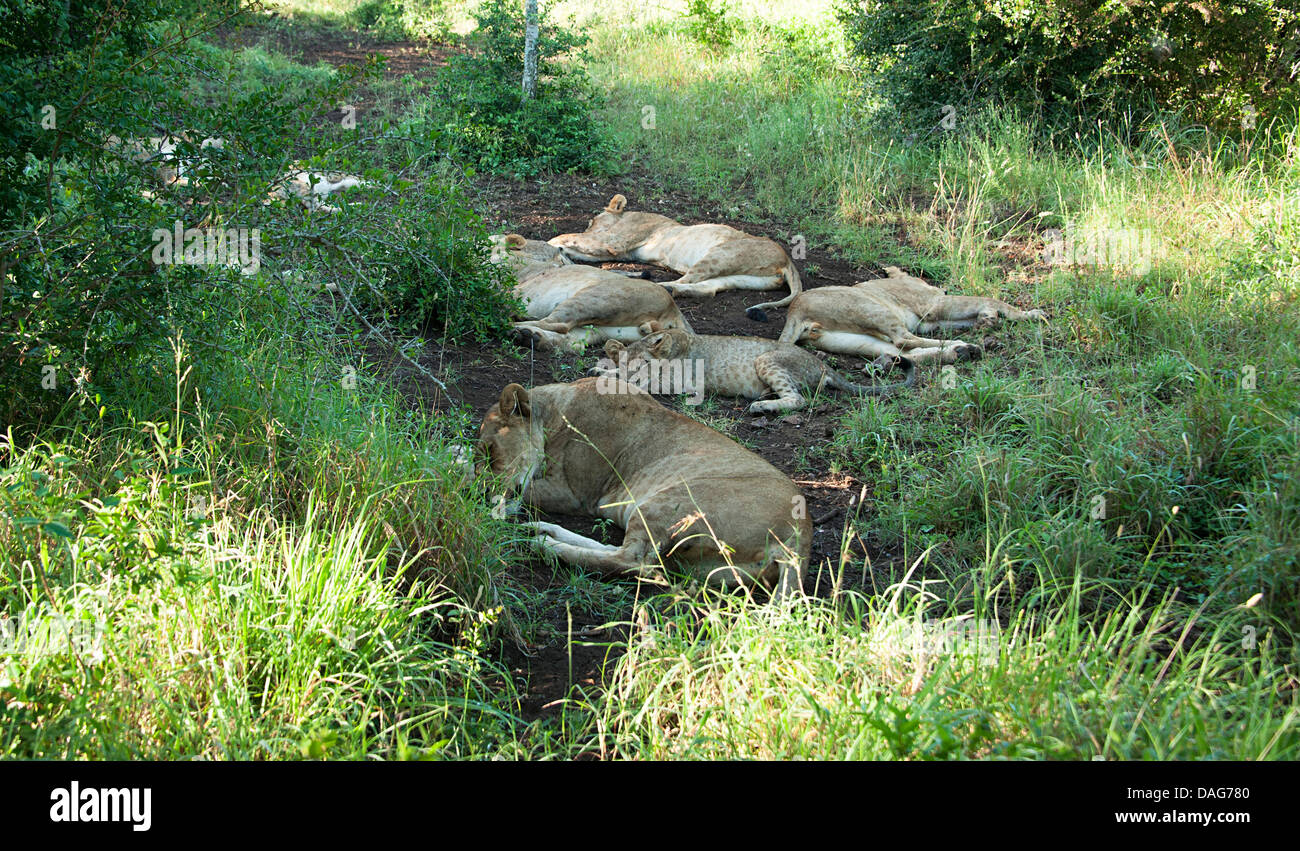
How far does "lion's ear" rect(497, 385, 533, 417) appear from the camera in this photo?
562 centimetres

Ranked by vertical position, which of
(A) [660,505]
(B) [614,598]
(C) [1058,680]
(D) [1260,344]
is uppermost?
(D) [1260,344]

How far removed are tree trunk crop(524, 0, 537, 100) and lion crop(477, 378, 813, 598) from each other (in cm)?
764

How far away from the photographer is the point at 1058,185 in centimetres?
992

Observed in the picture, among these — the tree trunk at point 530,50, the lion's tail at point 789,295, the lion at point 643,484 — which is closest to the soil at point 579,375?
the lion's tail at point 789,295

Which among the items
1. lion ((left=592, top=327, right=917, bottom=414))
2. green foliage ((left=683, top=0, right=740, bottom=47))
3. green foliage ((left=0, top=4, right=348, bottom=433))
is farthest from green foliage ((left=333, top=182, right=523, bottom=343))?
green foliage ((left=683, top=0, right=740, bottom=47))

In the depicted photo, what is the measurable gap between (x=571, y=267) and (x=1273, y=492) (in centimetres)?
623

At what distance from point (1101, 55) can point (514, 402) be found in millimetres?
8759

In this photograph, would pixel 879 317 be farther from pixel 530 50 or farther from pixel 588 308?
pixel 530 50

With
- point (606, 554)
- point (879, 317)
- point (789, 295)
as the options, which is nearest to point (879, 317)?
point (879, 317)

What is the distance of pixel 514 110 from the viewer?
12773mm

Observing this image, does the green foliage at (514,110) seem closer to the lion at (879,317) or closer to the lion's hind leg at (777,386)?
the lion at (879,317)

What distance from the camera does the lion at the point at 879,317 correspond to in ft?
27.6

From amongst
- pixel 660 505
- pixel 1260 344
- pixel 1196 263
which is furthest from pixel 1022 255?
pixel 660 505

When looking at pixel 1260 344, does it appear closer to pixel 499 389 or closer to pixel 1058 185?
pixel 1058 185
